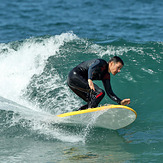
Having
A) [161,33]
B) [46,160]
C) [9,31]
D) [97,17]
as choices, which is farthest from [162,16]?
[46,160]

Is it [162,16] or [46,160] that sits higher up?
[162,16]

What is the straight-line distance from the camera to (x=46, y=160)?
5062 mm

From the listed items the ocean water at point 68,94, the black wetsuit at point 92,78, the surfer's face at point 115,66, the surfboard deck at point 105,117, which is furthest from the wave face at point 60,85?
the surfer's face at point 115,66

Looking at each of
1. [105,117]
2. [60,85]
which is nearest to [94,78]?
[105,117]

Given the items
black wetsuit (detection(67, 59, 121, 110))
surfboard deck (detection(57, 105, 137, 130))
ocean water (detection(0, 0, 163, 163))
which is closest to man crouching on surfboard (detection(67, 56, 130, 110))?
black wetsuit (detection(67, 59, 121, 110))

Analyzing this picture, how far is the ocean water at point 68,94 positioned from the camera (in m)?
5.44

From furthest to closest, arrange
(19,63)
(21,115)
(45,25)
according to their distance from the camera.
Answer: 1. (45,25)
2. (19,63)
3. (21,115)

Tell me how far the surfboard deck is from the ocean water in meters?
0.17

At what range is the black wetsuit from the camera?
5914mm

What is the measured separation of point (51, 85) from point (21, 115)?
87.3 inches

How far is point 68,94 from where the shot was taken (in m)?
8.57

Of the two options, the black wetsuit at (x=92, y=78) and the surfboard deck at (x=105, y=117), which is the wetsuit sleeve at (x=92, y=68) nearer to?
the black wetsuit at (x=92, y=78)

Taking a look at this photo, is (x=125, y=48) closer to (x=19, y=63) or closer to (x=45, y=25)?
(x=19, y=63)

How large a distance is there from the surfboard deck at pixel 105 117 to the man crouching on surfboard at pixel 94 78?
0.19m
